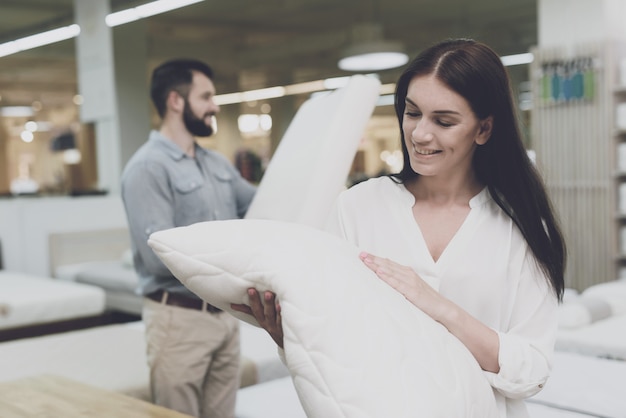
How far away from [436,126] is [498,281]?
29cm

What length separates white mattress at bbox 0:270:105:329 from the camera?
4.20m

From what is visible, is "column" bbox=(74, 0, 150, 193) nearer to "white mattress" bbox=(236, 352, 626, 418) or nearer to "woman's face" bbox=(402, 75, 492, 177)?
"white mattress" bbox=(236, 352, 626, 418)

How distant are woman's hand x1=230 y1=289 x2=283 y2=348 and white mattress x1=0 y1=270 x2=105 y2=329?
342 cm

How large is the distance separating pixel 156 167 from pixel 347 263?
4.40 feet

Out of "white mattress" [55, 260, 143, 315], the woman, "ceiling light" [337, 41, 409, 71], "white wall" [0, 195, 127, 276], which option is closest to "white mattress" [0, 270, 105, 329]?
"white mattress" [55, 260, 143, 315]

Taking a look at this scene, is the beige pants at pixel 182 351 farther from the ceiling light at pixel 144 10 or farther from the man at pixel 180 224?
the ceiling light at pixel 144 10

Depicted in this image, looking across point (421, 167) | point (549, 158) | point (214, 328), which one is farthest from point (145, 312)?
point (549, 158)

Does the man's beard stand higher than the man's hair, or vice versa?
the man's hair

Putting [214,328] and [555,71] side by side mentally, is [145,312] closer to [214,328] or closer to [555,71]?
[214,328]

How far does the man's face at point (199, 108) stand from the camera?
2.46 meters

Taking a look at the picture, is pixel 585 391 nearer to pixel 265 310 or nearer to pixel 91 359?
pixel 265 310

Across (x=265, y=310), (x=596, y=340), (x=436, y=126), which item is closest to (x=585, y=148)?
(x=596, y=340)

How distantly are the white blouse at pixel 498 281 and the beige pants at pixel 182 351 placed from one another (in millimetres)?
1067

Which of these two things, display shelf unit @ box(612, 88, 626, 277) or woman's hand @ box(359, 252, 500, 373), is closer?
woman's hand @ box(359, 252, 500, 373)
